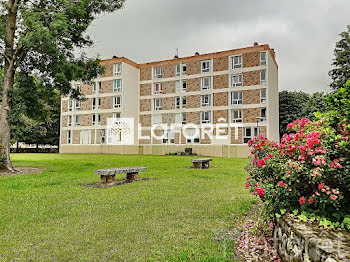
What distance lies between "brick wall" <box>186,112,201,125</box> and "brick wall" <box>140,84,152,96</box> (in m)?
7.13

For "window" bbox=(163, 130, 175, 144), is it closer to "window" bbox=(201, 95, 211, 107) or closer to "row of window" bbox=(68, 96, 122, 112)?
"window" bbox=(201, 95, 211, 107)

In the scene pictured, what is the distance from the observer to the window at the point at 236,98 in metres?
32.7

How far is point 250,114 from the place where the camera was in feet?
104

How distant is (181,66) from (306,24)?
820 inches

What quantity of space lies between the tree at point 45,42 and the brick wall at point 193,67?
2092 cm

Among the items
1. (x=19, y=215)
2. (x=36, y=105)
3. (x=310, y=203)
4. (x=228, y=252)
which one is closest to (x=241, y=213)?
(x=228, y=252)

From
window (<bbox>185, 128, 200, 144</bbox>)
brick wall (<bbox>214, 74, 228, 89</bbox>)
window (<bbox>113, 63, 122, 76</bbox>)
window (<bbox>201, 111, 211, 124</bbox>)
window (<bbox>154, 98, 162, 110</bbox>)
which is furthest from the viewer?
window (<bbox>154, 98, 162, 110</bbox>)

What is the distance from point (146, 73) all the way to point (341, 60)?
82.2ft

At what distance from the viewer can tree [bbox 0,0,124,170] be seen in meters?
12.2

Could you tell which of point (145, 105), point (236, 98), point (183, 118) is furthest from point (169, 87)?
point (236, 98)

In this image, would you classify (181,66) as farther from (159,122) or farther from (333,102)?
(333,102)

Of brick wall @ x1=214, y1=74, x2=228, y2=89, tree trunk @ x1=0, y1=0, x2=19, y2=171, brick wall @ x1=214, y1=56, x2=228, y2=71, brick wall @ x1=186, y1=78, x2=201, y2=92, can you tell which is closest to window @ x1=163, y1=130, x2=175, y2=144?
brick wall @ x1=186, y1=78, x2=201, y2=92

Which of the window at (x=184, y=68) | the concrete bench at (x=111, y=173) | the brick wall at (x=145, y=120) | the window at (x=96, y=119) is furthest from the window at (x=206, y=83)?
the concrete bench at (x=111, y=173)

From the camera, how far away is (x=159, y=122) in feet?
124
